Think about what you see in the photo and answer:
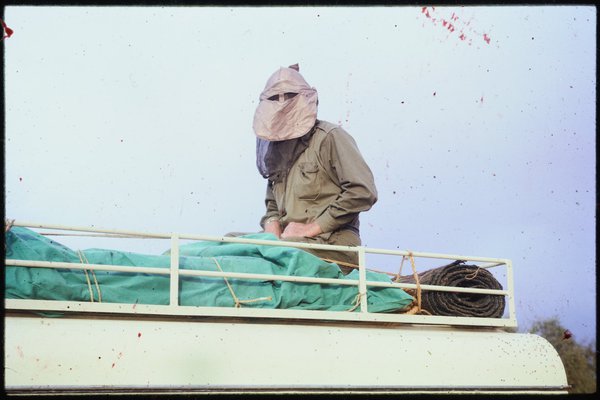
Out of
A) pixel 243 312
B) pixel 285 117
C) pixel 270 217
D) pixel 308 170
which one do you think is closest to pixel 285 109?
pixel 285 117

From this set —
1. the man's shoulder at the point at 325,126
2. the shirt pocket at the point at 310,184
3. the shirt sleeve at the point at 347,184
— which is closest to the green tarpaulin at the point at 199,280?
the shirt sleeve at the point at 347,184

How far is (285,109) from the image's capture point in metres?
5.54

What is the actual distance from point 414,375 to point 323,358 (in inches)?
21.4

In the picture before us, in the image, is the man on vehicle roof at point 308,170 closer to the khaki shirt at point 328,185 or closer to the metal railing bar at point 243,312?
the khaki shirt at point 328,185

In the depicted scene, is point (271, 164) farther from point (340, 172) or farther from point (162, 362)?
point (162, 362)

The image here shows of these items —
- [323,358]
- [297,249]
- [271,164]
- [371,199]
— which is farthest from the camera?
[271,164]

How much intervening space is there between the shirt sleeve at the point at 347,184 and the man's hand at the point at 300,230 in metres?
0.04

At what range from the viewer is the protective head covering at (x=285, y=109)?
5516mm

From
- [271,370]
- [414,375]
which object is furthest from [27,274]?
[414,375]

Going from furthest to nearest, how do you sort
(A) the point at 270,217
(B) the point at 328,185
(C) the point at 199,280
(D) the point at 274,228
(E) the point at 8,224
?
(A) the point at 270,217
(D) the point at 274,228
(B) the point at 328,185
(C) the point at 199,280
(E) the point at 8,224

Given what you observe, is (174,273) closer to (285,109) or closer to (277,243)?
(277,243)

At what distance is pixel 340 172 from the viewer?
538cm

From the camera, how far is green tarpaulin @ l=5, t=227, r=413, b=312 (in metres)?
4.05

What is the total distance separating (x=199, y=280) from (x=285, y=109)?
159 centimetres
